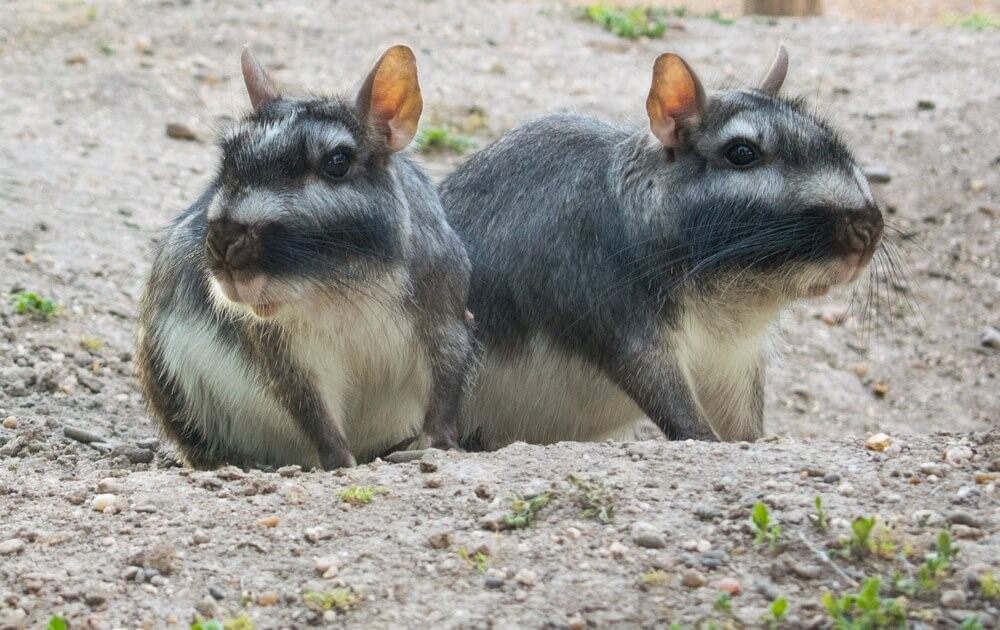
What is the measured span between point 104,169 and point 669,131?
5874 mm

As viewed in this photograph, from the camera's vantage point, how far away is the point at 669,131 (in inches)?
282

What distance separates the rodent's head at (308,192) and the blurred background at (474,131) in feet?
4.37

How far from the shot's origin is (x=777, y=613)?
4.33 metres

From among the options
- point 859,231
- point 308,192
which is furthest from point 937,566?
point 308,192

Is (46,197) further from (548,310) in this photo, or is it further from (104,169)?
(548,310)

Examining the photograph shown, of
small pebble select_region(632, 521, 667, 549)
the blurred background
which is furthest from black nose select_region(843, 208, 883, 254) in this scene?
small pebble select_region(632, 521, 667, 549)

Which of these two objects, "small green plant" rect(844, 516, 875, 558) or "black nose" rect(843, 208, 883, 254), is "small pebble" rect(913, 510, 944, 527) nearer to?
"small green plant" rect(844, 516, 875, 558)

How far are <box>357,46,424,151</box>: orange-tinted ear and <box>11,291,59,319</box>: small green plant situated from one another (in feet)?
10.1

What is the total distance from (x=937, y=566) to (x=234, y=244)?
3.05 m

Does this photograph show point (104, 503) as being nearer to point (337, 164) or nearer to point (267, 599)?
point (267, 599)

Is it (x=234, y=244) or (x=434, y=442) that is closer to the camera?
(x=234, y=244)

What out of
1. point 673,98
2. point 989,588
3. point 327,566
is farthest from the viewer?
point 673,98

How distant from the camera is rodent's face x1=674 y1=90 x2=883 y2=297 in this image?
6.66 meters

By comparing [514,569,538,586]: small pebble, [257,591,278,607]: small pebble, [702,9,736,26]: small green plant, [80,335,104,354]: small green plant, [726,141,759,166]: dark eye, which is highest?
[726,141,759,166]: dark eye
